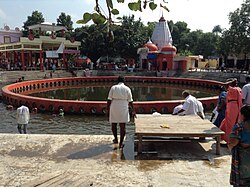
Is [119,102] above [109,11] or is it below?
below

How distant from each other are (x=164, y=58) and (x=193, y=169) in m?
33.8

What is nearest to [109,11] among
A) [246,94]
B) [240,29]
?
[246,94]

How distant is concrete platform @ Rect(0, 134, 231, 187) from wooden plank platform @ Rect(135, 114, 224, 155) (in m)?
0.43

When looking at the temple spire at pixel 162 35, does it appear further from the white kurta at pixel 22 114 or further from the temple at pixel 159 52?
the white kurta at pixel 22 114

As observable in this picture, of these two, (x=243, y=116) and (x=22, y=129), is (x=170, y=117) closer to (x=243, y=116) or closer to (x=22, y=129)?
(x=243, y=116)

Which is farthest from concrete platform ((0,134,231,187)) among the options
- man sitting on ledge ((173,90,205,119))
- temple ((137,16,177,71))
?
temple ((137,16,177,71))

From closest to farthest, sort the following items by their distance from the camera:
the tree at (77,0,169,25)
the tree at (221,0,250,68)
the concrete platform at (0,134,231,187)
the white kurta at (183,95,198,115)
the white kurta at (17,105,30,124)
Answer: the tree at (77,0,169,25)
the concrete platform at (0,134,231,187)
the white kurta at (183,95,198,115)
the white kurta at (17,105,30,124)
the tree at (221,0,250,68)

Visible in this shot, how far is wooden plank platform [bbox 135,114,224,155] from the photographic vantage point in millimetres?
4820

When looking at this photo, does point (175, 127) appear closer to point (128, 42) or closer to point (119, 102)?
point (119, 102)

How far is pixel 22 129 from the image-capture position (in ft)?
30.8

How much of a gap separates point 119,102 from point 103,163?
126 centimetres

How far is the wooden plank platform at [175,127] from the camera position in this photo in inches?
190

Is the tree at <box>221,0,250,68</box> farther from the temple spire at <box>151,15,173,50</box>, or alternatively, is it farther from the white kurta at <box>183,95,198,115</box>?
the white kurta at <box>183,95,198,115</box>

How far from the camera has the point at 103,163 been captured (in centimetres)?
478
